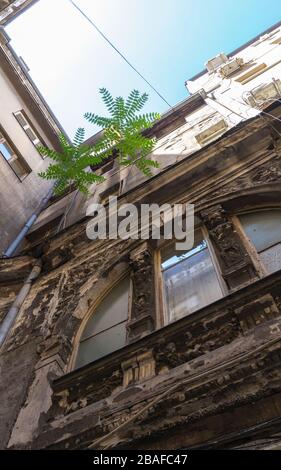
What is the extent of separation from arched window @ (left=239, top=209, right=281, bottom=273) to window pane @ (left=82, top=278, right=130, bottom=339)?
1.60 metres

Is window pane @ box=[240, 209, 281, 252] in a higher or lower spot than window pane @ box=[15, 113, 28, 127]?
lower

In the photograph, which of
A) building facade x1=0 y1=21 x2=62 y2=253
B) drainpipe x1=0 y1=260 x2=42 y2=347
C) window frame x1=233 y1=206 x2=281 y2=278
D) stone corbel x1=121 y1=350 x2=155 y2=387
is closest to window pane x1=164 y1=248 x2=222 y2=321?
window frame x1=233 y1=206 x2=281 y2=278

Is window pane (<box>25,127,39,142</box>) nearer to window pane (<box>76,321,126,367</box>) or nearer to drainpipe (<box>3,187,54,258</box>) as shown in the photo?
drainpipe (<box>3,187,54,258</box>)

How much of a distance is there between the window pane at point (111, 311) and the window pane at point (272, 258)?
1.60 metres

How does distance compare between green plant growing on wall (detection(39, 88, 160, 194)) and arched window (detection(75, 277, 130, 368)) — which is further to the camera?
green plant growing on wall (detection(39, 88, 160, 194))

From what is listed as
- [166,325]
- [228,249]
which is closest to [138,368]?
[166,325]

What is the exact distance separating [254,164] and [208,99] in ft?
21.8

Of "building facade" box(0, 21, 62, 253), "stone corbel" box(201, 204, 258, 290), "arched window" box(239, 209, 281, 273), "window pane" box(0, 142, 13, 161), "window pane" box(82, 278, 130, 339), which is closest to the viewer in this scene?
"stone corbel" box(201, 204, 258, 290)

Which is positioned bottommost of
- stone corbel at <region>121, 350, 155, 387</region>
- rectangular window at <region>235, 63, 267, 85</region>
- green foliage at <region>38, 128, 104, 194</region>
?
stone corbel at <region>121, 350, 155, 387</region>

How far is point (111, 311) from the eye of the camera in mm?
4656

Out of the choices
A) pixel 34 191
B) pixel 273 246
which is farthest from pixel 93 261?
pixel 34 191

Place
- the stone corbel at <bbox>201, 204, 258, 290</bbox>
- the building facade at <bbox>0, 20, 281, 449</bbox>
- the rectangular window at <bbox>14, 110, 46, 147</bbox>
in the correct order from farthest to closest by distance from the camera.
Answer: the rectangular window at <bbox>14, 110, 46, 147</bbox>, the stone corbel at <bbox>201, 204, 258, 290</bbox>, the building facade at <bbox>0, 20, 281, 449</bbox>

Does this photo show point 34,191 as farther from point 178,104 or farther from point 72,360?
point 72,360

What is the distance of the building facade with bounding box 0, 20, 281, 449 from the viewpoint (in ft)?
8.29
